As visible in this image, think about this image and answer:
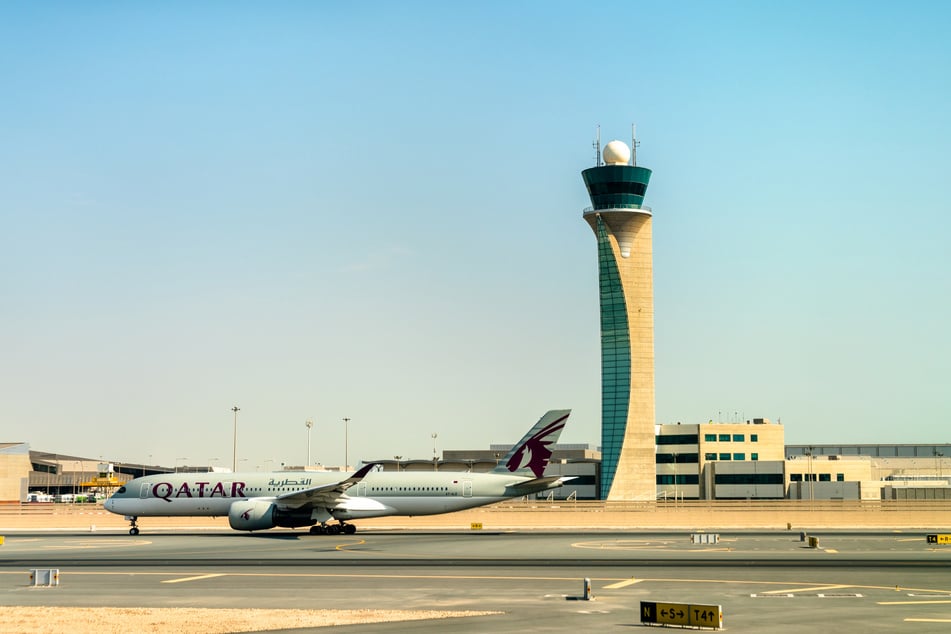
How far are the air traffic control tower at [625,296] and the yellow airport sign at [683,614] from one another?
4234 inches

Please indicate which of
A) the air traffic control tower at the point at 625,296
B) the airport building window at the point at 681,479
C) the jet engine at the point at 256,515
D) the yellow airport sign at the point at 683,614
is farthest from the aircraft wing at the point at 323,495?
the airport building window at the point at 681,479

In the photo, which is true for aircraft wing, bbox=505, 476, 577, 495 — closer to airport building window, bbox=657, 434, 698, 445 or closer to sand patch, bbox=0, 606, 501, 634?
sand patch, bbox=0, 606, 501, 634

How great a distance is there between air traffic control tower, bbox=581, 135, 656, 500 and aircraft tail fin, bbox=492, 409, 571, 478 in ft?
200

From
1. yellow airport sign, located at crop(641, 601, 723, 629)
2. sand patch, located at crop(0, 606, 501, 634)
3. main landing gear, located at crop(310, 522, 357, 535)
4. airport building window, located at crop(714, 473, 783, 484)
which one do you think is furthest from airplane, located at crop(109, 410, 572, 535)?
airport building window, located at crop(714, 473, 783, 484)

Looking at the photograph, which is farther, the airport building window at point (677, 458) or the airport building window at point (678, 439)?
the airport building window at point (678, 439)

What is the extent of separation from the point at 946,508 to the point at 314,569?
59.6 metres

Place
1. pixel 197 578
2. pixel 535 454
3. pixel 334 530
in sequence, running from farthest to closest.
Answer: pixel 535 454
pixel 334 530
pixel 197 578

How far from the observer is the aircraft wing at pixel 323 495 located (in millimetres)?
65188

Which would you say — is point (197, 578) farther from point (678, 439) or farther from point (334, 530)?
point (678, 439)

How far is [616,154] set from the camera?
133 metres

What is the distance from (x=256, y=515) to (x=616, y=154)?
270 ft

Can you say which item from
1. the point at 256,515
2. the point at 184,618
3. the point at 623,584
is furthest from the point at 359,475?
the point at 184,618

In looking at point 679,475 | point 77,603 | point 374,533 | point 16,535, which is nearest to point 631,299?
point 679,475

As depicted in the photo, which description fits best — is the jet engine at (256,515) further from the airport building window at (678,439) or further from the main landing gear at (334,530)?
the airport building window at (678,439)
